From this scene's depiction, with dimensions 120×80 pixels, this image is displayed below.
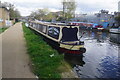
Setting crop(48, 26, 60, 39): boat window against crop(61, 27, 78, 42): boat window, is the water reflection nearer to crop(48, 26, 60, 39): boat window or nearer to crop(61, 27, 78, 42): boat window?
crop(61, 27, 78, 42): boat window

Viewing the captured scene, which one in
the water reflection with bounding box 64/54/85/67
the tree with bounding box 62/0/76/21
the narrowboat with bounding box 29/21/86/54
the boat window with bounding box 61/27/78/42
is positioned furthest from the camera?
the tree with bounding box 62/0/76/21

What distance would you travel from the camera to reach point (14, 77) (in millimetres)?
5523

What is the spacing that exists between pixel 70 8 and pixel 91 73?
157ft

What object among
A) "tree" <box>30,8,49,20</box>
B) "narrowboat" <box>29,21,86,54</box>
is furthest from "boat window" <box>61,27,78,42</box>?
"tree" <box>30,8,49,20</box>

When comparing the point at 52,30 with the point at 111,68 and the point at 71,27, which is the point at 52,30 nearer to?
the point at 71,27

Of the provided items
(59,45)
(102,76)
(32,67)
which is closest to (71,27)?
(59,45)

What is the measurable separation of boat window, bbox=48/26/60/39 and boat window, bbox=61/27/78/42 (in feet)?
2.48

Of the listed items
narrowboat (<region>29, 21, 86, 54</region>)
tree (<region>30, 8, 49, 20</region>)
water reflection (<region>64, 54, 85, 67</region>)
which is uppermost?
tree (<region>30, 8, 49, 20</region>)

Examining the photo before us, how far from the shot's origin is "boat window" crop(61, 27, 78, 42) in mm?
13496

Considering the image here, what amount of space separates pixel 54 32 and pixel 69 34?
81.3 inches

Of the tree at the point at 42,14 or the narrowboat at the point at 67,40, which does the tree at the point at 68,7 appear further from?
the narrowboat at the point at 67,40

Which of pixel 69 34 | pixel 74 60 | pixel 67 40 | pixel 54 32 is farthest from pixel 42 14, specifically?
pixel 74 60

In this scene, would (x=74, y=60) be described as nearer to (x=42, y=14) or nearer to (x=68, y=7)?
(x=68, y=7)

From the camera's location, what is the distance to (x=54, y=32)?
1516cm
